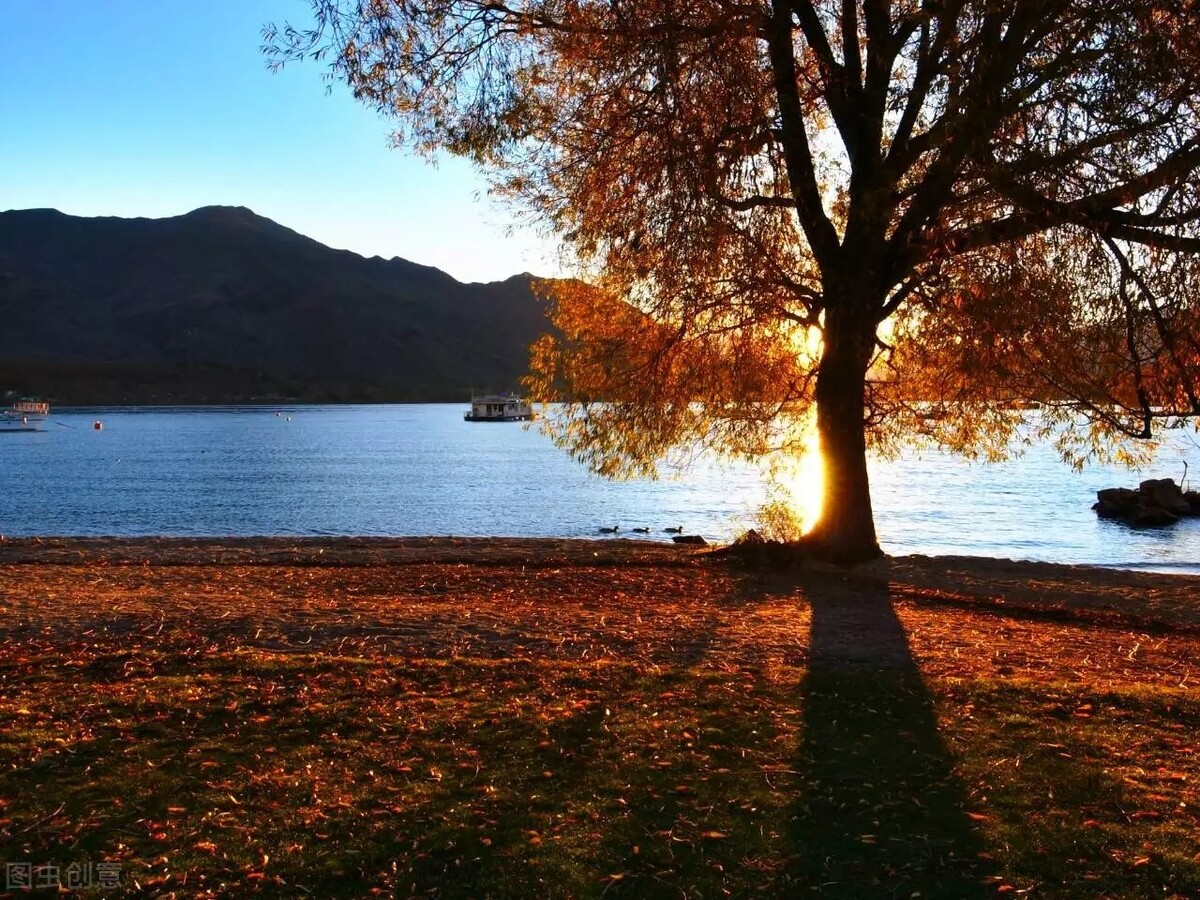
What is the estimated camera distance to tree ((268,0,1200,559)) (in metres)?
9.70

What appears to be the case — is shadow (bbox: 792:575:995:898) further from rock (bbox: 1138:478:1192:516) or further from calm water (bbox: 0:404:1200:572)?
rock (bbox: 1138:478:1192:516)

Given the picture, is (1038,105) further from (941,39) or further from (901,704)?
(901,704)

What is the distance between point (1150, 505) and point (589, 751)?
4189 cm

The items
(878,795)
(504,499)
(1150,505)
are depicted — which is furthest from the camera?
(504,499)

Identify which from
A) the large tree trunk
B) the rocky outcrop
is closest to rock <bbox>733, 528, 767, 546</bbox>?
the large tree trunk

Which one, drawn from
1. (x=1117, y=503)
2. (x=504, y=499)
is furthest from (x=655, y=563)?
(x=1117, y=503)

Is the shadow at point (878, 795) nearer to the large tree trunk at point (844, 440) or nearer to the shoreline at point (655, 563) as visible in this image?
the shoreline at point (655, 563)

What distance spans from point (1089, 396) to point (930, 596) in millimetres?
3305

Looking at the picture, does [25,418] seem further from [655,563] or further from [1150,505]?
[655,563]

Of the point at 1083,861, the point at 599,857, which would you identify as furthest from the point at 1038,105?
the point at 599,857

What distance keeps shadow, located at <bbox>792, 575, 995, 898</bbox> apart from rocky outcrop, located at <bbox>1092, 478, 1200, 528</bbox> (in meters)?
36.9

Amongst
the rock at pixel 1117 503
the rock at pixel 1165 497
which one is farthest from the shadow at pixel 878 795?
the rock at pixel 1165 497

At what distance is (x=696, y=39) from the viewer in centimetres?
1055

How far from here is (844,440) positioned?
14.8 meters
